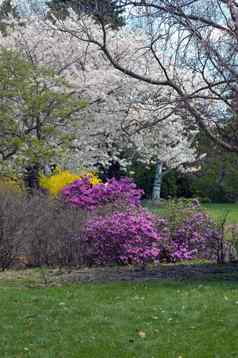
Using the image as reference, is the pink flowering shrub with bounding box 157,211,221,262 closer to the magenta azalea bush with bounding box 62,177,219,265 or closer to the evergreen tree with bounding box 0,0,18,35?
the magenta azalea bush with bounding box 62,177,219,265

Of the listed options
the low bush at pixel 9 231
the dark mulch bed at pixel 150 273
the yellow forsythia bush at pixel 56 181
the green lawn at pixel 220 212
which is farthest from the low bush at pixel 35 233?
the yellow forsythia bush at pixel 56 181

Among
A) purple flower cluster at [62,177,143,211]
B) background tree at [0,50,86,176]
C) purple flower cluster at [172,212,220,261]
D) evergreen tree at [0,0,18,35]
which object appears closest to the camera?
purple flower cluster at [172,212,220,261]

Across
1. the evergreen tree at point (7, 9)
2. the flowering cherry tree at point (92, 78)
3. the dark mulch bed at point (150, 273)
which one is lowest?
the dark mulch bed at point (150, 273)

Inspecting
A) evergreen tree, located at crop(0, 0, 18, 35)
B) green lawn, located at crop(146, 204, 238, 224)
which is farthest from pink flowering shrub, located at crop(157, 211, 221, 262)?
evergreen tree, located at crop(0, 0, 18, 35)

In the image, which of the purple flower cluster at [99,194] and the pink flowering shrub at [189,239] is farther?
the purple flower cluster at [99,194]

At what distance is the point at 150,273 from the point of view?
10570mm

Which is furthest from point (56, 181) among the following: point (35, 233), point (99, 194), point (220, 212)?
point (220, 212)

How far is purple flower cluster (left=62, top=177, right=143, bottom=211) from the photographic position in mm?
14961

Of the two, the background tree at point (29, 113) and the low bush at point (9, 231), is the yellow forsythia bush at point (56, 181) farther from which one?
the low bush at point (9, 231)

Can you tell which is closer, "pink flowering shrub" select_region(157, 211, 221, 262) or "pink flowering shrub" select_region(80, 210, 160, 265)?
"pink flowering shrub" select_region(80, 210, 160, 265)

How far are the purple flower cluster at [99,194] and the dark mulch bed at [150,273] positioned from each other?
3.50m

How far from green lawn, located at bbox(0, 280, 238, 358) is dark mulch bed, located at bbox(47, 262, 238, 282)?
82cm

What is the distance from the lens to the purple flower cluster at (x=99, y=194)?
1496 cm

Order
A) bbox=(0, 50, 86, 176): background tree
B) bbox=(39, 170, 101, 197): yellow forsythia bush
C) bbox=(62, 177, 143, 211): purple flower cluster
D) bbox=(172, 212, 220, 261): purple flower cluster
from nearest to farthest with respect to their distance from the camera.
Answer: bbox=(172, 212, 220, 261): purple flower cluster → bbox=(62, 177, 143, 211): purple flower cluster → bbox=(0, 50, 86, 176): background tree → bbox=(39, 170, 101, 197): yellow forsythia bush
